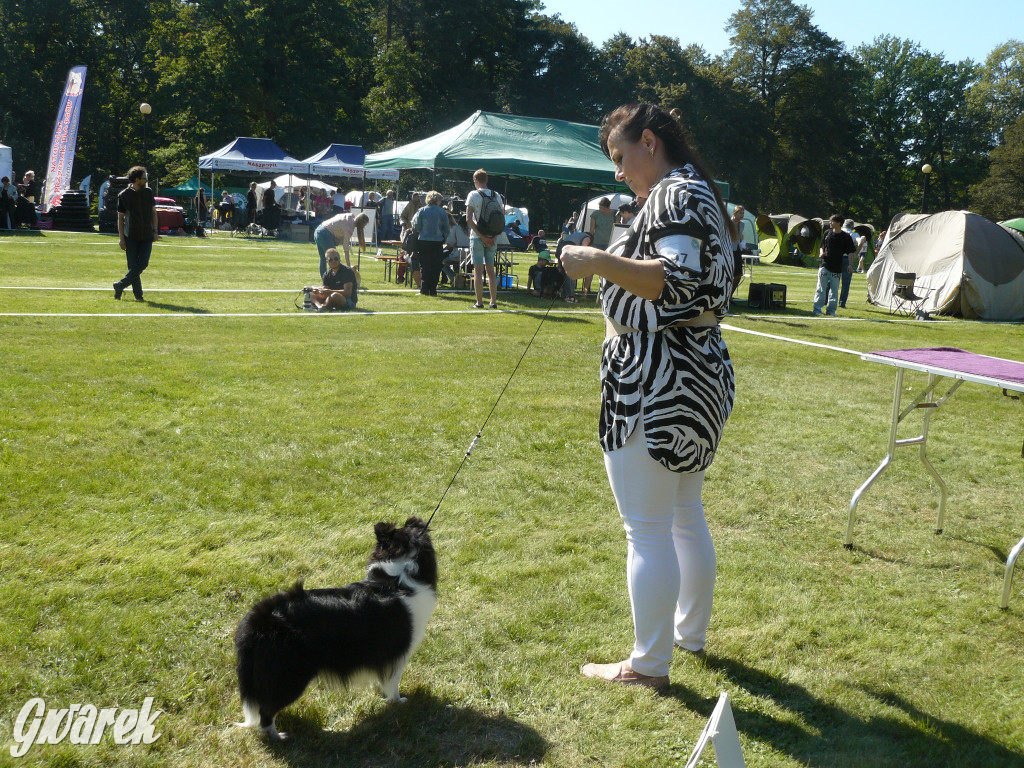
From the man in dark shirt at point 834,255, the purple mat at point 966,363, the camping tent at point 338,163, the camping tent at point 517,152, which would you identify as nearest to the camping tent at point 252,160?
the camping tent at point 338,163

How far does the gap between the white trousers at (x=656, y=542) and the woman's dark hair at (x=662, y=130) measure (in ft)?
2.57

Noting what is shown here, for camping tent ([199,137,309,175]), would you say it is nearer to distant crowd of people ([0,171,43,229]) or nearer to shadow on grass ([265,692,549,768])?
distant crowd of people ([0,171,43,229])

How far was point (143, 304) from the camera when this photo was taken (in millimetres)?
11086

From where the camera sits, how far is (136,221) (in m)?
11.0

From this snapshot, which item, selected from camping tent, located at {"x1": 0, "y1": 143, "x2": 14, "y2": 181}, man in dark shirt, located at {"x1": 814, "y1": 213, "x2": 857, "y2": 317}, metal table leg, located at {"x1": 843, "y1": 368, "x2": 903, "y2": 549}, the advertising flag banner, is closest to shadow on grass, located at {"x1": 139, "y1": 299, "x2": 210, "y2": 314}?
metal table leg, located at {"x1": 843, "y1": 368, "x2": 903, "y2": 549}

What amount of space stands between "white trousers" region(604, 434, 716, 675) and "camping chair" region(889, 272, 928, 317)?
51.8 ft

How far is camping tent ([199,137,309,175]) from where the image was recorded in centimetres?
2870

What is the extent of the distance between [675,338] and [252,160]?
29574mm

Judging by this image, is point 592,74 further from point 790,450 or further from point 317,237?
point 790,450

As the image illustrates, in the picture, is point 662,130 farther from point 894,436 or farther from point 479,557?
point 894,436

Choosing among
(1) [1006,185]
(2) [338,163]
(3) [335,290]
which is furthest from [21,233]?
(1) [1006,185]

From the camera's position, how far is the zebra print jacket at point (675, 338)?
2.33 metres

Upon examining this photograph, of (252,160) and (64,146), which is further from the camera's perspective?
(252,160)

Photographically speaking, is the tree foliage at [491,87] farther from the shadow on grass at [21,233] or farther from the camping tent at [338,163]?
the shadow on grass at [21,233]
